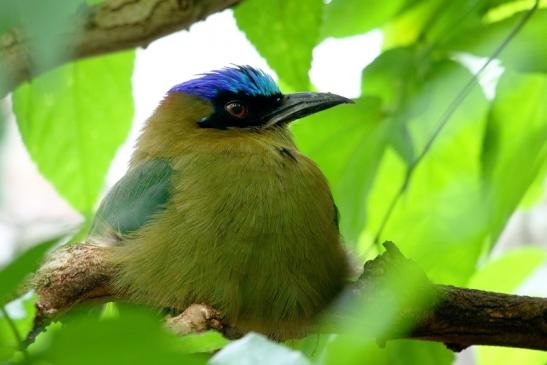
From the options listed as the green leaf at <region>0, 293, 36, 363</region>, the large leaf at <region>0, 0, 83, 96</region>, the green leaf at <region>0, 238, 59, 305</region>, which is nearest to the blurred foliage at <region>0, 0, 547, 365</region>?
the green leaf at <region>0, 293, 36, 363</region>

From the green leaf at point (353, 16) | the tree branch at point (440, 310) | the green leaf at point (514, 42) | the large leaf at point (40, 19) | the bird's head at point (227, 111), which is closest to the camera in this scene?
the large leaf at point (40, 19)

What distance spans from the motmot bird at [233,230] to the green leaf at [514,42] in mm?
554

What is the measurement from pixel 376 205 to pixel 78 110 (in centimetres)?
111

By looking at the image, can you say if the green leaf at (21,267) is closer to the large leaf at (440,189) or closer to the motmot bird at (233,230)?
the large leaf at (440,189)

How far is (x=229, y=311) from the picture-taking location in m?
2.98

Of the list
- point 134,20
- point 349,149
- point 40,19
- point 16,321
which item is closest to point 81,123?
point 134,20

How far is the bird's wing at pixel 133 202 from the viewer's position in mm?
3311

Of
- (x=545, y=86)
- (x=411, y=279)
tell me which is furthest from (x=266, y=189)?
(x=411, y=279)

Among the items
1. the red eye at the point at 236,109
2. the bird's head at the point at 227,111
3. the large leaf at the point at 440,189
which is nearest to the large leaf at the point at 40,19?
the large leaf at the point at 440,189

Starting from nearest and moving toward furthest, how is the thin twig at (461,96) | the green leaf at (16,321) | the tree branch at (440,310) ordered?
1. the green leaf at (16,321)
2. the tree branch at (440,310)
3. the thin twig at (461,96)

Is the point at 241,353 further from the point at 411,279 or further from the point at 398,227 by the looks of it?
the point at 398,227

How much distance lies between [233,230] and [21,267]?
1982mm

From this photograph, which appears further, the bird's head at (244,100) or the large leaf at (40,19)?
the bird's head at (244,100)

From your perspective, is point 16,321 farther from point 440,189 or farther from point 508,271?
point 508,271
